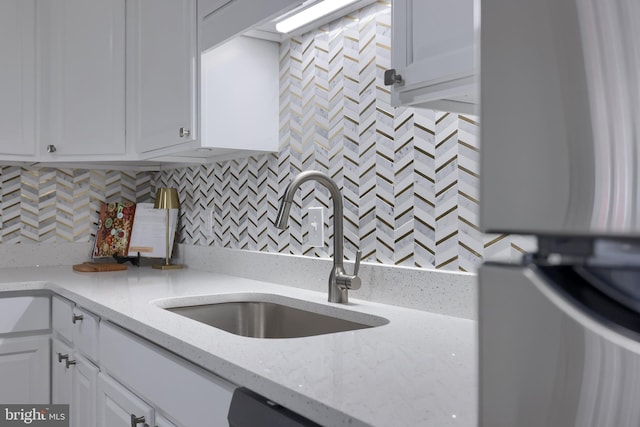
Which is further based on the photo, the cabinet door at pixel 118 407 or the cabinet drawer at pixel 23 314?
the cabinet drawer at pixel 23 314

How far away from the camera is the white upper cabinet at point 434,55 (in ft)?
3.24

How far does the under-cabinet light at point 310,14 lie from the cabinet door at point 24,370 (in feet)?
4.78

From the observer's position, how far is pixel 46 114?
254 cm

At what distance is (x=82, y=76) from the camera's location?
2.50 meters

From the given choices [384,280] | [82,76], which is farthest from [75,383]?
[82,76]

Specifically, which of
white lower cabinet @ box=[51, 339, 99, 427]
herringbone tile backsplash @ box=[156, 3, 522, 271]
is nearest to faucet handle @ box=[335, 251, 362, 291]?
herringbone tile backsplash @ box=[156, 3, 522, 271]

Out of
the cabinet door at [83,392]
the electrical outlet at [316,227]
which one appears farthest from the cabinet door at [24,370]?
the electrical outlet at [316,227]

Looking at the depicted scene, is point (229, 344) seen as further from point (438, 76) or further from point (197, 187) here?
A: point (197, 187)

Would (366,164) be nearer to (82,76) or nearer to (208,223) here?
(208,223)

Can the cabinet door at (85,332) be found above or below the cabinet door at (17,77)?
below

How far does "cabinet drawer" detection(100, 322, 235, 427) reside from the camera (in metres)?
1.04

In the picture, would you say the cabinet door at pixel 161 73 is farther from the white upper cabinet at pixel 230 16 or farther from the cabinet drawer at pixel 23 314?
the cabinet drawer at pixel 23 314

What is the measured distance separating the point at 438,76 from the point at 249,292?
1.07 meters

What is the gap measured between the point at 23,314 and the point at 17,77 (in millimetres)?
1070
